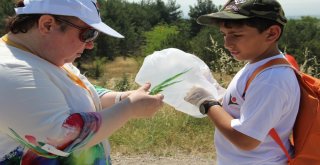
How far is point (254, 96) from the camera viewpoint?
6.41 ft

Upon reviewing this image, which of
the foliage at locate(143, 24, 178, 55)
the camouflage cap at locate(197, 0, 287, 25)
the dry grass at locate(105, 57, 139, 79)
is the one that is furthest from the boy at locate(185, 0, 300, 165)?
the foliage at locate(143, 24, 178, 55)

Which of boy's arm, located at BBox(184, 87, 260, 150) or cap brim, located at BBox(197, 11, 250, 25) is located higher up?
cap brim, located at BBox(197, 11, 250, 25)

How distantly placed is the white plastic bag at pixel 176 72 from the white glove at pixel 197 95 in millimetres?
194

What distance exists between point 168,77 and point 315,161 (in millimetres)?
969

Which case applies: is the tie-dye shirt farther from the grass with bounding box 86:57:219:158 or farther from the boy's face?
the grass with bounding box 86:57:219:158

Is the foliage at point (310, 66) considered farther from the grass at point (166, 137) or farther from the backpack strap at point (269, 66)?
the backpack strap at point (269, 66)

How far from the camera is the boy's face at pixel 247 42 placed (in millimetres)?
2107

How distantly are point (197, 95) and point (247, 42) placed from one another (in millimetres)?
402

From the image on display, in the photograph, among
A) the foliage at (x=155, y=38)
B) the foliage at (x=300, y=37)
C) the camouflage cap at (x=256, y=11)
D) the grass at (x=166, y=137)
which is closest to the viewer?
the camouflage cap at (x=256, y=11)

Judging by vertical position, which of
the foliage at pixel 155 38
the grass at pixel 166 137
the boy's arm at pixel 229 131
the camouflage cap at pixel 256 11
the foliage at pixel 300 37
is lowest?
the foliage at pixel 155 38

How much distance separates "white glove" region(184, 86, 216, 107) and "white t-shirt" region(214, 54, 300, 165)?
16cm

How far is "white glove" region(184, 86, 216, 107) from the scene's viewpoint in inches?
90.6

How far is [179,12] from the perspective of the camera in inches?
2744

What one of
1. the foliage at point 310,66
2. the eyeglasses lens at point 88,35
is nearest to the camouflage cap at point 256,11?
the eyeglasses lens at point 88,35
